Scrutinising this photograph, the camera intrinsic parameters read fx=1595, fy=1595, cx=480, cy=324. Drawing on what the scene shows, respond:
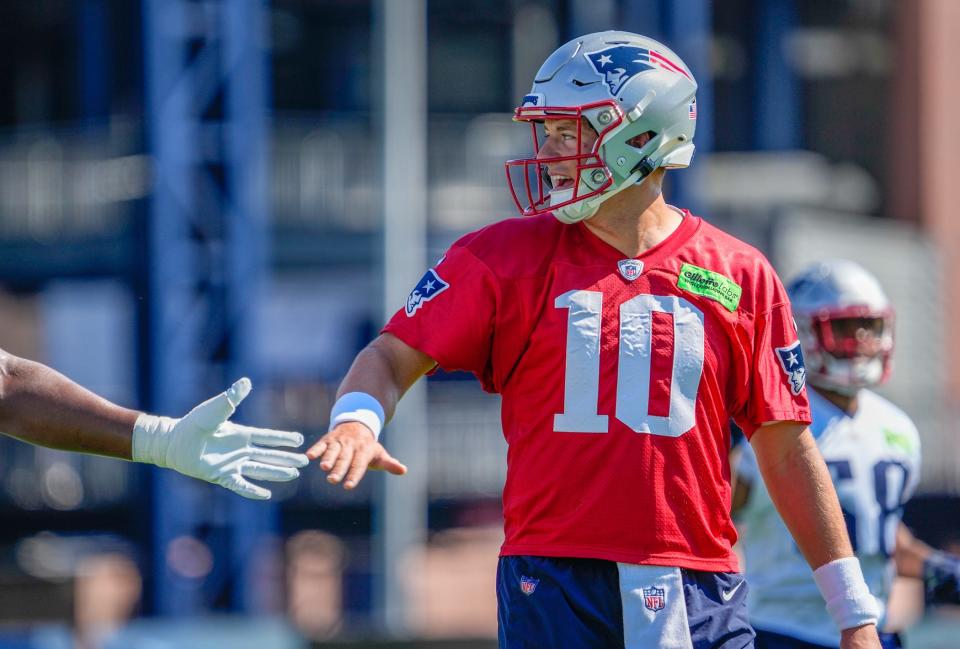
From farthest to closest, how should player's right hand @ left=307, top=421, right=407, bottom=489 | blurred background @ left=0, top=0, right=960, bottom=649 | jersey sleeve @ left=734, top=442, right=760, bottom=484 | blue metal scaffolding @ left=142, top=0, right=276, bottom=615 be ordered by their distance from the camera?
blurred background @ left=0, top=0, right=960, bottom=649 → blue metal scaffolding @ left=142, top=0, right=276, bottom=615 → jersey sleeve @ left=734, top=442, right=760, bottom=484 → player's right hand @ left=307, top=421, right=407, bottom=489

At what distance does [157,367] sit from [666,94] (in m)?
10.0

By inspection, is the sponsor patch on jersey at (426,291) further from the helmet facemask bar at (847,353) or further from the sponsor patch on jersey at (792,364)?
the helmet facemask bar at (847,353)

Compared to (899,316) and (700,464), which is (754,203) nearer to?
(899,316)

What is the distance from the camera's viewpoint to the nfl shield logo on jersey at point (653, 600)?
380cm

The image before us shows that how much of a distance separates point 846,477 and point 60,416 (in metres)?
2.62

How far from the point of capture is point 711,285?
396 centimetres

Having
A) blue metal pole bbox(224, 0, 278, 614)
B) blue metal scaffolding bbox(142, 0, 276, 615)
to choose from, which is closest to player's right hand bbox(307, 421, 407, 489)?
blue metal scaffolding bbox(142, 0, 276, 615)

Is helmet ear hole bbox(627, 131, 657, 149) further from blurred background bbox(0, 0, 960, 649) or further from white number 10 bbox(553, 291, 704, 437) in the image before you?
blurred background bbox(0, 0, 960, 649)

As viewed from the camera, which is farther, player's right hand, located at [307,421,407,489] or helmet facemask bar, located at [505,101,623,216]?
helmet facemask bar, located at [505,101,623,216]

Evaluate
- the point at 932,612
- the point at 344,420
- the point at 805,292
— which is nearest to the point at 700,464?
the point at 344,420

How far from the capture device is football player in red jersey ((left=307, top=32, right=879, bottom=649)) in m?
3.82

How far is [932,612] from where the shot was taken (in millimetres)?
10914

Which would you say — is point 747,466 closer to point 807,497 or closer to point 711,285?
point 807,497

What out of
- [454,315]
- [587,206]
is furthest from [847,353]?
[454,315]
